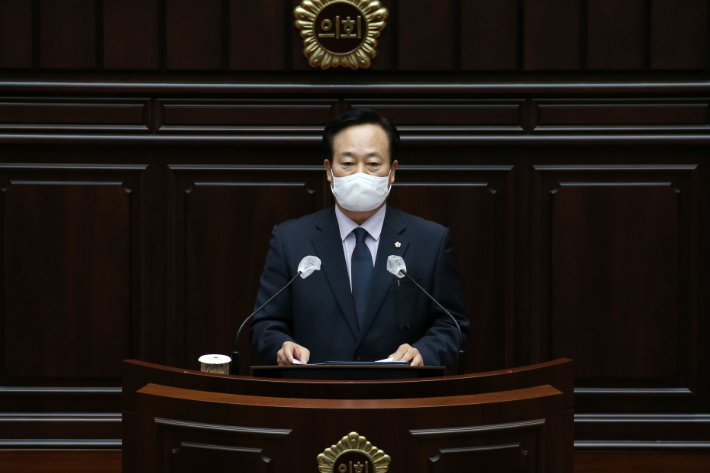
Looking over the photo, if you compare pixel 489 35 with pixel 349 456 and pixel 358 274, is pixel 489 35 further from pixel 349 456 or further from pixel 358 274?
pixel 349 456

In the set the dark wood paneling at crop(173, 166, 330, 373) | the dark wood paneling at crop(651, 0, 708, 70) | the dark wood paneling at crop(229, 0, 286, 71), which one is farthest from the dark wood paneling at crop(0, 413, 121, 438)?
the dark wood paneling at crop(651, 0, 708, 70)

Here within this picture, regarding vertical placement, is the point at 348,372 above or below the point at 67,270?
below

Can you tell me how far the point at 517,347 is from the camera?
2908 mm

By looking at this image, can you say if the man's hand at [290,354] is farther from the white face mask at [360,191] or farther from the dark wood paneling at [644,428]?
the dark wood paneling at [644,428]

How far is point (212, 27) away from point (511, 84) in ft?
4.07

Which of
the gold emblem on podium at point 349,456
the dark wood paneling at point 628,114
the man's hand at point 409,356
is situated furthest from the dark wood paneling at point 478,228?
the gold emblem on podium at point 349,456

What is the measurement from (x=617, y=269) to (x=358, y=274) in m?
1.32

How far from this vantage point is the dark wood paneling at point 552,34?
2.85 meters

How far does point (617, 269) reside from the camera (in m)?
2.90

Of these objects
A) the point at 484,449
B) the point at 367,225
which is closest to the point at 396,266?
the point at 367,225

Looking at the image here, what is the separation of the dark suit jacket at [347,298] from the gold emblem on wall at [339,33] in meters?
0.92

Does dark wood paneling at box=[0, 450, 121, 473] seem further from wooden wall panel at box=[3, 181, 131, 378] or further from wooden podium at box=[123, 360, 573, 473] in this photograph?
wooden podium at box=[123, 360, 573, 473]

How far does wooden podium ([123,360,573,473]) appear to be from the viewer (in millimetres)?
1040

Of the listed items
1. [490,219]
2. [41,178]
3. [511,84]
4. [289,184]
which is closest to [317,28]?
[289,184]
